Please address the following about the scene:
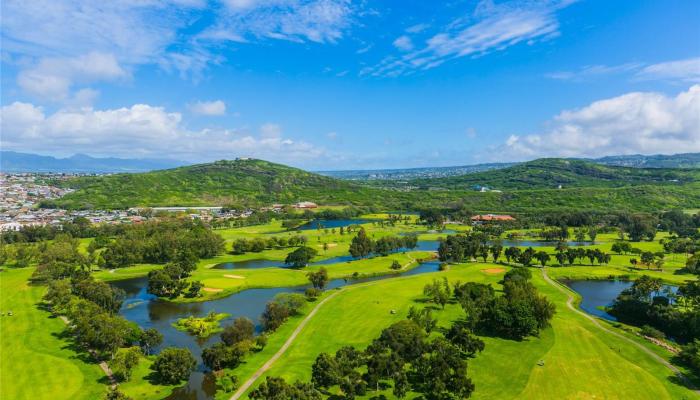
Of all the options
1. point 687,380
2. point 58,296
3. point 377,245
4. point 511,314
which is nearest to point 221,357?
point 511,314

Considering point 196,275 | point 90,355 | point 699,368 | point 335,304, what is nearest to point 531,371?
point 699,368

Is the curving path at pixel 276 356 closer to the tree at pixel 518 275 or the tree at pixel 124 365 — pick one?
the tree at pixel 124 365

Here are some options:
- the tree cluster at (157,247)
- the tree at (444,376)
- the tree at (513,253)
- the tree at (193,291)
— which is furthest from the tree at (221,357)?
the tree at (513,253)

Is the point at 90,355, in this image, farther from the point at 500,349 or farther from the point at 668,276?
the point at 668,276

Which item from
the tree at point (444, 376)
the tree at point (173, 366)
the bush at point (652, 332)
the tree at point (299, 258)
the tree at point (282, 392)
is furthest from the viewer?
the tree at point (299, 258)

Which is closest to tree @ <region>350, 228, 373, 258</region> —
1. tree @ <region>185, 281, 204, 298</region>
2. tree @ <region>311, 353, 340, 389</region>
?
tree @ <region>185, 281, 204, 298</region>

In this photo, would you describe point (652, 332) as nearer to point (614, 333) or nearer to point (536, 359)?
point (614, 333)

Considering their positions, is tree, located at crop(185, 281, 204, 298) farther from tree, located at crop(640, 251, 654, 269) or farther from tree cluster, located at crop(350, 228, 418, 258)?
tree, located at crop(640, 251, 654, 269)
